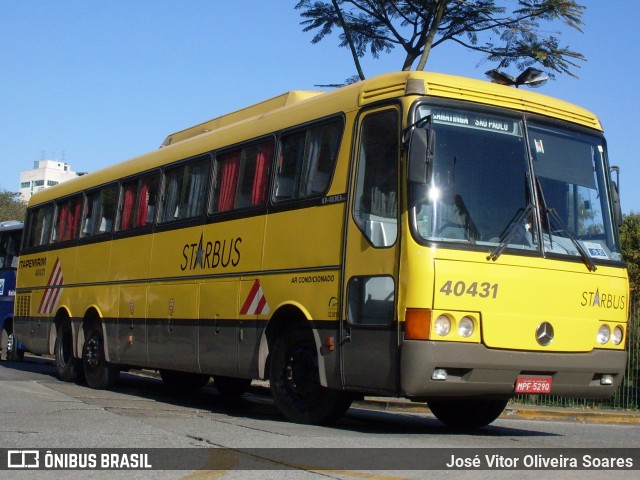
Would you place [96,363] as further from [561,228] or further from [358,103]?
[561,228]

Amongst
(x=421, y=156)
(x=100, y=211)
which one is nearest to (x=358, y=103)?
(x=421, y=156)

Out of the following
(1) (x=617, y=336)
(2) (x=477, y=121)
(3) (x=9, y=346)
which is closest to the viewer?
(2) (x=477, y=121)

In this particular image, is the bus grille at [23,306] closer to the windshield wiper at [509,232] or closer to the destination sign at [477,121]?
the destination sign at [477,121]

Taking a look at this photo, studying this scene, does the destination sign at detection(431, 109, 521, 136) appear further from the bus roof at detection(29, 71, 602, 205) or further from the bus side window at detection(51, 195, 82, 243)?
the bus side window at detection(51, 195, 82, 243)

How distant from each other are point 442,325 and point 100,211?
919 centimetres

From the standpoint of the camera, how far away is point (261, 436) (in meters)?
9.53

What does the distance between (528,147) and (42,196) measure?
496 inches

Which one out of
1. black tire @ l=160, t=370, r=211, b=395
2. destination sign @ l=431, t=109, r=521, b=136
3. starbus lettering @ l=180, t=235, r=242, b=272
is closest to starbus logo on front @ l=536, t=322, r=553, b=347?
destination sign @ l=431, t=109, r=521, b=136

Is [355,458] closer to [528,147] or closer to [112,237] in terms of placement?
[528,147]

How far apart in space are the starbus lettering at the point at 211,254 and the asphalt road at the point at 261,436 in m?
1.88

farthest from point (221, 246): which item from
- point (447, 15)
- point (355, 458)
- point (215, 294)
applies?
point (447, 15)

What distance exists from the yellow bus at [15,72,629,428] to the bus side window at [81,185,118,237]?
11.7 feet

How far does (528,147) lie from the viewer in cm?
1012

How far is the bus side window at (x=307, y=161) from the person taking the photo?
10773 mm
